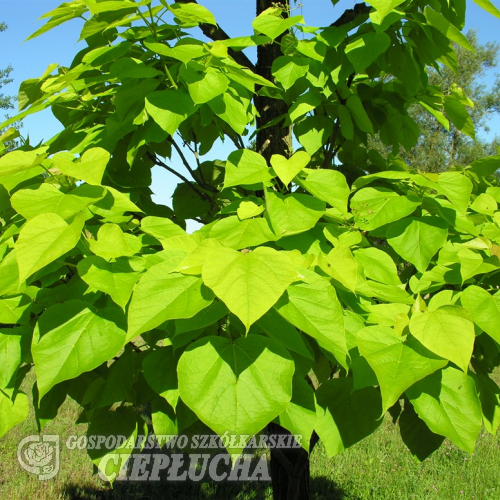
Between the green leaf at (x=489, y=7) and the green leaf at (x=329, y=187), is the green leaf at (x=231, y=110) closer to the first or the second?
the green leaf at (x=329, y=187)

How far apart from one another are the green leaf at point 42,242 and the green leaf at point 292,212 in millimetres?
356

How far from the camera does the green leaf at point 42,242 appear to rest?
2.53 feet

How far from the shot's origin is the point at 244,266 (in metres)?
0.71

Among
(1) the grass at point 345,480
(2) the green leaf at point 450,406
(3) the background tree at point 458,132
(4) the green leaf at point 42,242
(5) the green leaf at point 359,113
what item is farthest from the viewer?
(3) the background tree at point 458,132

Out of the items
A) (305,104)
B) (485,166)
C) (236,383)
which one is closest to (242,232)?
(236,383)

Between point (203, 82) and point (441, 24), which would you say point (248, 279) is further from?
point (441, 24)

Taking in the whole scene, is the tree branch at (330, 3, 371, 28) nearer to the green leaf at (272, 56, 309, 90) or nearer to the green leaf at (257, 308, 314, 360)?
the green leaf at (272, 56, 309, 90)

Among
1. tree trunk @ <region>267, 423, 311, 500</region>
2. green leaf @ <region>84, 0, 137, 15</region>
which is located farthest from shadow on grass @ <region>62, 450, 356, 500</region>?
green leaf @ <region>84, 0, 137, 15</region>

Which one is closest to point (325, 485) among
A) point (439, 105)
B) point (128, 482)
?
A: point (128, 482)

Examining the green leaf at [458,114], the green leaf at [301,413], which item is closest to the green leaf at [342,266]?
the green leaf at [301,413]

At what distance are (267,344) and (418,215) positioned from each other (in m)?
0.58

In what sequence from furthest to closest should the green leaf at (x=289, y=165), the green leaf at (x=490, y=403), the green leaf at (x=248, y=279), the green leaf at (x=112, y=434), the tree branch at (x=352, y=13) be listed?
the tree branch at (x=352, y=13) → the green leaf at (x=490, y=403) → the green leaf at (x=112, y=434) → the green leaf at (x=289, y=165) → the green leaf at (x=248, y=279)

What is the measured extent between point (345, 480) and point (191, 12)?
3.20 metres

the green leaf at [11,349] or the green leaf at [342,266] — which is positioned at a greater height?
the green leaf at [342,266]
